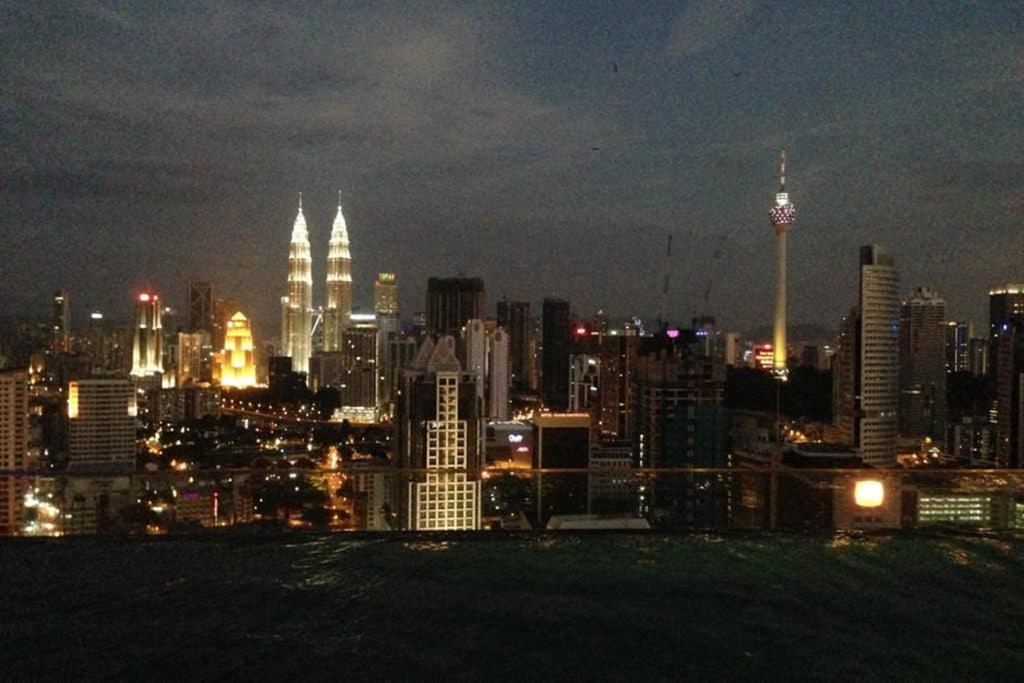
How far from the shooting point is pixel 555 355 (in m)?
27.4

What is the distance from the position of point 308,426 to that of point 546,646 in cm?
2086

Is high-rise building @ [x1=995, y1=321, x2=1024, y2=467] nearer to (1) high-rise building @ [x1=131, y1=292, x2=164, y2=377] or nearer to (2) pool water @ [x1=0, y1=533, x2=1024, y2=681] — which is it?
(2) pool water @ [x1=0, y1=533, x2=1024, y2=681]

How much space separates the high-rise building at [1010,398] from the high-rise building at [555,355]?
9.86 metres

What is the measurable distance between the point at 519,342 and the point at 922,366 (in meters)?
12.2

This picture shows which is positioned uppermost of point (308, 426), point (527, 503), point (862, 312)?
point (862, 312)

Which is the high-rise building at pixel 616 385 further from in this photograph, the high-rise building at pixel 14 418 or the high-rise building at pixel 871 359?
the high-rise building at pixel 14 418

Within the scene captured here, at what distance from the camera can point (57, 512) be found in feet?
12.7

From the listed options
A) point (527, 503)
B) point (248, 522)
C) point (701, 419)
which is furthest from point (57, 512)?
point (701, 419)

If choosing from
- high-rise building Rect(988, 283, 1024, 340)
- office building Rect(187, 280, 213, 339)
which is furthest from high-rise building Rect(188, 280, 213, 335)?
high-rise building Rect(988, 283, 1024, 340)

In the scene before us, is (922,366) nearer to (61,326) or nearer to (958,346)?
(958,346)

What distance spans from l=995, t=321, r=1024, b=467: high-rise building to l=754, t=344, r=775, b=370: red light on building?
1003cm

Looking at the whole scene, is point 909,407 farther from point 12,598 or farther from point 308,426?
point 12,598

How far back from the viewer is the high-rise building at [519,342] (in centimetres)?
2572

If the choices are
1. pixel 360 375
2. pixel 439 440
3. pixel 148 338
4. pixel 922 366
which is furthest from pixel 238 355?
pixel 439 440
